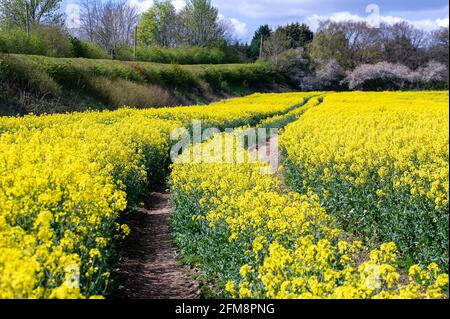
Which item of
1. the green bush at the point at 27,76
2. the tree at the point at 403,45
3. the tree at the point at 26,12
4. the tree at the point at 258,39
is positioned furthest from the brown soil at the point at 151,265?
the tree at the point at 258,39

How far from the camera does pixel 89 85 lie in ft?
109

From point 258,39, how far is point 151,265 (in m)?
80.8

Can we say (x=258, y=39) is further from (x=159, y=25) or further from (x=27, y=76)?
(x=27, y=76)

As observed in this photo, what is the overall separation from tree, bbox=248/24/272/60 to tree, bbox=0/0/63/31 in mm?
40781

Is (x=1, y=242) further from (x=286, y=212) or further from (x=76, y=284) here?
(x=286, y=212)

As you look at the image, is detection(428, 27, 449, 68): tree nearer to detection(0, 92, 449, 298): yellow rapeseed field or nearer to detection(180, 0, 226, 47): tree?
detection(0, 92, 449, 298): yellow rapeseed field

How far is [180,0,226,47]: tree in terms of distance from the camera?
62938mm

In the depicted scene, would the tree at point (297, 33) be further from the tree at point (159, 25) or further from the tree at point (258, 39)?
the tree at point (159, 25)

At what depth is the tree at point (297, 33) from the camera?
83988 millimetres

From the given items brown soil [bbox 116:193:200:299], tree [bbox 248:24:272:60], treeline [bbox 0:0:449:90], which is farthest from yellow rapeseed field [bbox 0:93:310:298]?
tree [bbox 248:24:272:60]

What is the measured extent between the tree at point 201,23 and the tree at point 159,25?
3.08 meters

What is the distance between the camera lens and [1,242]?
4.83 metres
